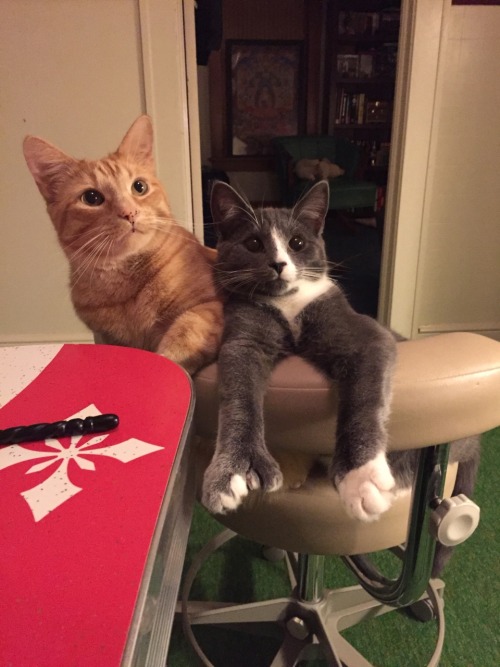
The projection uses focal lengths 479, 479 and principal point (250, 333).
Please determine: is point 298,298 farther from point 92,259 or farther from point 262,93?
point 262,93

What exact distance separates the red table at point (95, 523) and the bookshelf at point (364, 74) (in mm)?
5305

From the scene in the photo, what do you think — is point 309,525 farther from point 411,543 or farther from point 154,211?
point 154,211

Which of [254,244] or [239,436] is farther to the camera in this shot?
[254,244]

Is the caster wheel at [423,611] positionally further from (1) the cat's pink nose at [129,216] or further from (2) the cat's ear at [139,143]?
(2) the cat's ear at [139,143]

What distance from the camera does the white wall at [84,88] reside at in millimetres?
1997

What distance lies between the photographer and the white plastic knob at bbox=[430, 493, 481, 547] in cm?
60

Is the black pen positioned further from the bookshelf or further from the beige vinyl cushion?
the bookshelf

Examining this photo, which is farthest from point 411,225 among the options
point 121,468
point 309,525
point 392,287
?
point 121,468

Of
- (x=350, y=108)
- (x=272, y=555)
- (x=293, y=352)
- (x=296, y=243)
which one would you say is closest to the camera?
(x=293, y=352)

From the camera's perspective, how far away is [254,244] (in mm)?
980

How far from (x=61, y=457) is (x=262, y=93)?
546 cm

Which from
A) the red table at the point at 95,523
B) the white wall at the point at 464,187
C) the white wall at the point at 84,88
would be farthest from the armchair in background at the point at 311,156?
the red table at the point at 95,523

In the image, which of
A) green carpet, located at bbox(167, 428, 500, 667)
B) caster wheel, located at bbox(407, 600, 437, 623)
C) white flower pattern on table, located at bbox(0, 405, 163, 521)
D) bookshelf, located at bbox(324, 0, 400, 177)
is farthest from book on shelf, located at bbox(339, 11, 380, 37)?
white flower pattern on table, located at bbox(0, 405, 163, 521)

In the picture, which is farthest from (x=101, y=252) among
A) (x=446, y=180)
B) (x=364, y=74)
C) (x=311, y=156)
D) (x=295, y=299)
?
(x=364, y=74)
